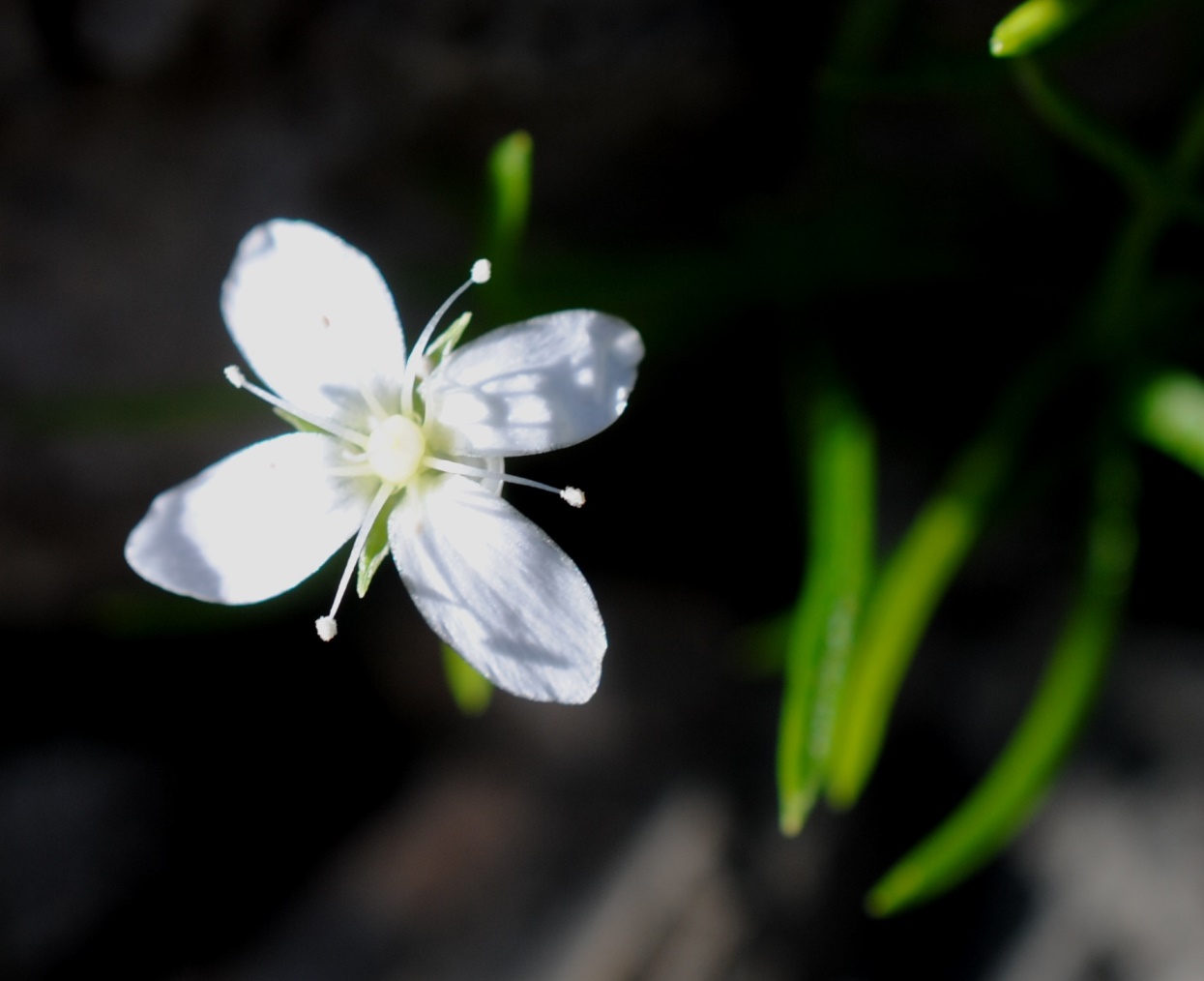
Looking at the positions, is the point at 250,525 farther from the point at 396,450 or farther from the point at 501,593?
the point at 501,593

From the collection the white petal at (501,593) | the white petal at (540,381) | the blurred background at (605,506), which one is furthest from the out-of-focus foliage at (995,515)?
the white petal at (540,381)

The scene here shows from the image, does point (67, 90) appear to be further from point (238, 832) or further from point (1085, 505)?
point (1085, 505)

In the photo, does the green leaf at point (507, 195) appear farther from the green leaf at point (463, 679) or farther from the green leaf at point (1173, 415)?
the green leaf at point (1173, 415)

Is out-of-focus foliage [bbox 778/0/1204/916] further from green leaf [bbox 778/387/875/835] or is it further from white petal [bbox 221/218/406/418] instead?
white petal [bbox 221/218/406/418]

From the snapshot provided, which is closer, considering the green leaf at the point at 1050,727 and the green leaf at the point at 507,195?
the green leaf at the point at 507,195

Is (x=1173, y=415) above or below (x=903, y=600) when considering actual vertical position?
above

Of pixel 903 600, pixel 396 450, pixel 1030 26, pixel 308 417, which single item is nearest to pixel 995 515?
pixel 903 600

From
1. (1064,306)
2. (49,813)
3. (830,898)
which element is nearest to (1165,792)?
(830,898)
